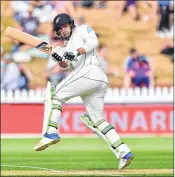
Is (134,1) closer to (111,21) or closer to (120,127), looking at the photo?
(111,21)

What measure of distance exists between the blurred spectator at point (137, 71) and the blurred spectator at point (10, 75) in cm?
254

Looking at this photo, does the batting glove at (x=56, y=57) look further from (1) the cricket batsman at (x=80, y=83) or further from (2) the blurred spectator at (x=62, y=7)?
(2) the blurred spectator at (x=62, y=7)

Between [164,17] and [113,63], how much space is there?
1702 millimetres

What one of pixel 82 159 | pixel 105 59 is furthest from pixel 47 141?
pixel 105 59

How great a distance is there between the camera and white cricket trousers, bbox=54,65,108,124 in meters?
10.2

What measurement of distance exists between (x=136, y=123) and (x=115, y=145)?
9.33 meters

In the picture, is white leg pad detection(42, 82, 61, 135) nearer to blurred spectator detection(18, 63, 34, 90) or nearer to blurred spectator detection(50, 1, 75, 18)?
blurred spectator detection(18, 63, 34, 90)

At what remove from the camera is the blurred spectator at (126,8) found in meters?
21.8

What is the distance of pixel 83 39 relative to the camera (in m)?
10.1

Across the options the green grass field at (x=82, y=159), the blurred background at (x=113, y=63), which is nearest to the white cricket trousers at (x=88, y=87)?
the green grass field at (x=82, y=159)

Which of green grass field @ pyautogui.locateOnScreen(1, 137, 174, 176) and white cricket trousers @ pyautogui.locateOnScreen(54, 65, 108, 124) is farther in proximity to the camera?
green grass field @ pyautogui.locateOnScreen(1, 137, 174, 176)

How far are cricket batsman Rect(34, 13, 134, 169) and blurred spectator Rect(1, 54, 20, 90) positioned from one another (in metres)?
9.68

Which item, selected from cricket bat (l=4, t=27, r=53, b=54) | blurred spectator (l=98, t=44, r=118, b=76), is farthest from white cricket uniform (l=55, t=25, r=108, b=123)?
blurred spectator (l=98, t=44, r=118, b=76)

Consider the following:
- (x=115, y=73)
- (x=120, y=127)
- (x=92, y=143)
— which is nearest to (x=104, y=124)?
(x=92, y=143)
